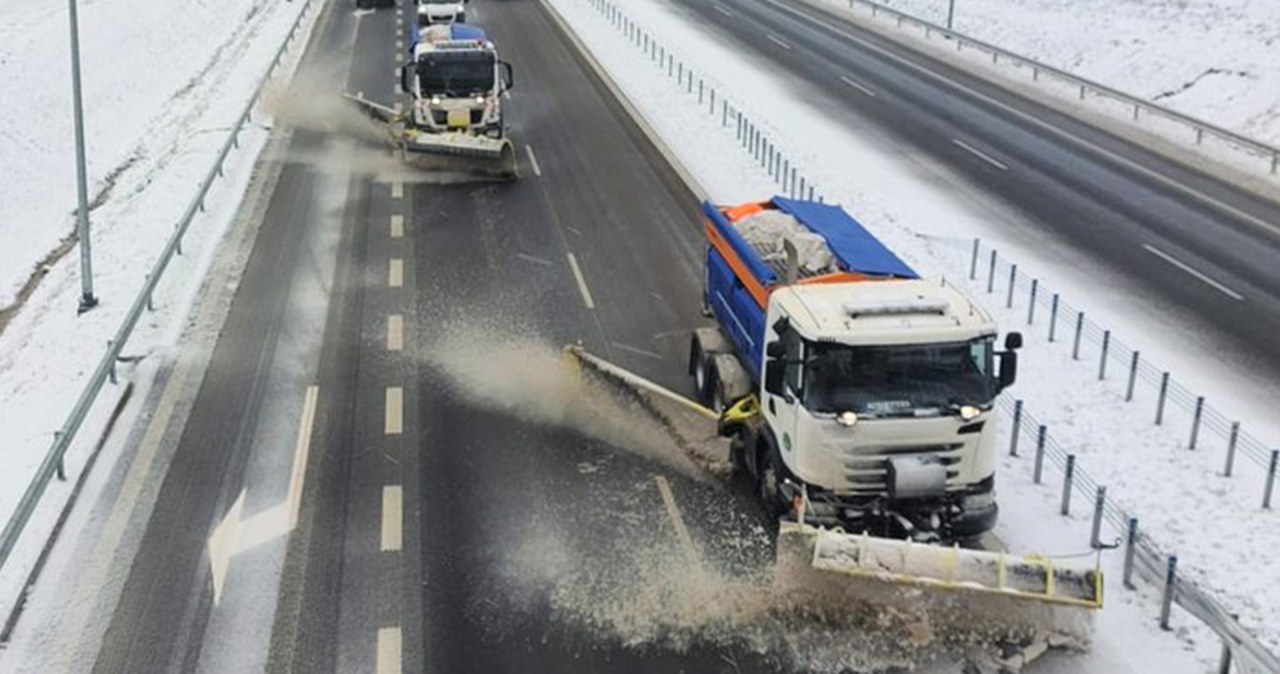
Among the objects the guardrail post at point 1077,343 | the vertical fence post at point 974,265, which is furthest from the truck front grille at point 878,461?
the vertical fence post at point 974,265

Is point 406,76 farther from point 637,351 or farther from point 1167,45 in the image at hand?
point 1167,45

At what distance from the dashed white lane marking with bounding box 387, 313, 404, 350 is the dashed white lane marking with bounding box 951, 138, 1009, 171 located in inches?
709

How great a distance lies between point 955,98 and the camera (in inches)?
1663

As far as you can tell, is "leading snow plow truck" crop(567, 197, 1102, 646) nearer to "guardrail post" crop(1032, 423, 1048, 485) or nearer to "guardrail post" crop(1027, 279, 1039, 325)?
"guardrail post" crop(1032, 423, 1048, 485)

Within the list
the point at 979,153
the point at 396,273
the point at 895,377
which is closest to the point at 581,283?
the point at 396,273

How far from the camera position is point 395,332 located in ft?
69.9

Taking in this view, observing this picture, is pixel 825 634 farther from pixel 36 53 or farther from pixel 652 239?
pixel 36 53

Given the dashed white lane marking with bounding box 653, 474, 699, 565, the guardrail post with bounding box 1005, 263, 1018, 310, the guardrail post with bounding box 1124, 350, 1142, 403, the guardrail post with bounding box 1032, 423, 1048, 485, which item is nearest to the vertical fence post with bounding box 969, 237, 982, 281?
the guardrail post with bounding box 1005, 263, 1018, 310

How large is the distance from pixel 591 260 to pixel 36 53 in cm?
3742

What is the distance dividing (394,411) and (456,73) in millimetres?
15008

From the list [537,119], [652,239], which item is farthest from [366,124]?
[652,239]

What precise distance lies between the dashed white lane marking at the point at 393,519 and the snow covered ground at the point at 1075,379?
696 centimetres

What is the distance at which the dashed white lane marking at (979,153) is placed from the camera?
33625mm

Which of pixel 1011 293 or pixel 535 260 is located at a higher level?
pixel 1011 293
